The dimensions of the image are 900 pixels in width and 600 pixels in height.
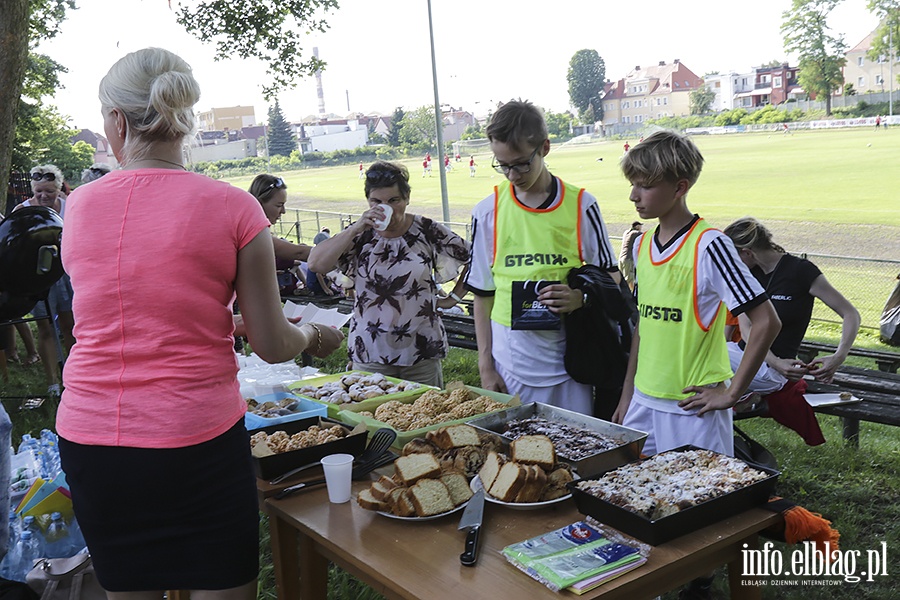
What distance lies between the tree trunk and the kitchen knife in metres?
7.18

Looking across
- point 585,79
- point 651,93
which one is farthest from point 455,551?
point 651,93

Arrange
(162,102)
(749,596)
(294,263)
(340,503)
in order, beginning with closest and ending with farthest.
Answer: (162,102), (749,596), (340,503), (294,263)

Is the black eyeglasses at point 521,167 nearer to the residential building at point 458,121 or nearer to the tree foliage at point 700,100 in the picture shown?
the residential building at point 458,121

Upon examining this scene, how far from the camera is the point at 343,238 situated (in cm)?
339

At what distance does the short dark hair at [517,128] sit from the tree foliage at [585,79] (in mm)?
59963

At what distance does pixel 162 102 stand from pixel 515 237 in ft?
4.85

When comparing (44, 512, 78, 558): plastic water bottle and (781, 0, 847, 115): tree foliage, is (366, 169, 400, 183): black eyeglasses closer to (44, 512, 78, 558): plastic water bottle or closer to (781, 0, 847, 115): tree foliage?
(44, 512, 78, 558): plastic water bottle

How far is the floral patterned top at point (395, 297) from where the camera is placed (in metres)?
3.46

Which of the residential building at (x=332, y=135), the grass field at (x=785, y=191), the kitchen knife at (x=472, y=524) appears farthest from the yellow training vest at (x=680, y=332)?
the residential building at (x=332, y=135)

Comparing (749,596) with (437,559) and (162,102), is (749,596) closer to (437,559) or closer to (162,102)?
(437,559)

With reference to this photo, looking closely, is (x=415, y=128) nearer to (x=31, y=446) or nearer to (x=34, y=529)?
(x=31, y=446)

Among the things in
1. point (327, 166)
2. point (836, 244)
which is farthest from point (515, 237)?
→ point (327, 166)

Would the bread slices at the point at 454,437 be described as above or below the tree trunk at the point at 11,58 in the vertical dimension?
below

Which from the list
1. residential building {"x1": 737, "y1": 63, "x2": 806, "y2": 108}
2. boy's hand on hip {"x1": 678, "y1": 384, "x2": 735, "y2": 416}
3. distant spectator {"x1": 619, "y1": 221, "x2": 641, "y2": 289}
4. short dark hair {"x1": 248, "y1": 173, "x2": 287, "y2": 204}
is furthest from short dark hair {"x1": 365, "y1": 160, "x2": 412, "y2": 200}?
residential building {"x1": 737, "y1": 63, "x2": 806, "y2": 108}
